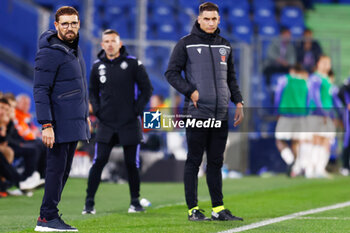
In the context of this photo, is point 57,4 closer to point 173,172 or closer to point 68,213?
point 173,172

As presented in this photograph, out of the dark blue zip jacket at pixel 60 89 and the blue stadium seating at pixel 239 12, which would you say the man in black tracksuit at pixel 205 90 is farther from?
the blue stadium seating at pixel 239 12

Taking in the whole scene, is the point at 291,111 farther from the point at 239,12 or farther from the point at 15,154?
the point at 239,12

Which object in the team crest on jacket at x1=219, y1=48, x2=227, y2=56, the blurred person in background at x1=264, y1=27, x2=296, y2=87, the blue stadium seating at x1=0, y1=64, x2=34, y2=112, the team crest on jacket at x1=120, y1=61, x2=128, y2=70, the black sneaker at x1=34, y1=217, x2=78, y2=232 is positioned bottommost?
the black sneaker at x1=34, y1=217, x2=78, y2=232

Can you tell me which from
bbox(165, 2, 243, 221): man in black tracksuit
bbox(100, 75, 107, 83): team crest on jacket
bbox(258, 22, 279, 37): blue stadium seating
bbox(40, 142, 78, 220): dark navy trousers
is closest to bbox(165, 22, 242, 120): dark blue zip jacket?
bbox(165, 2, 243, 221): man in black tracksuit

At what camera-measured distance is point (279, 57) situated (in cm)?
1739

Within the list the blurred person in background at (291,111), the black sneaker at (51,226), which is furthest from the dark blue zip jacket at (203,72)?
the blurred person in background at (291,111)

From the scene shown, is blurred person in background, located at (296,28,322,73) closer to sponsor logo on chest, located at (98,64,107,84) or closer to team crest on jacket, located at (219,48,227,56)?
sponsor logo on chest, located at (98,64,107,84)

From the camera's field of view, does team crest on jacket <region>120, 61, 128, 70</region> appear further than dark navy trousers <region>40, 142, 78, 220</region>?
Yes

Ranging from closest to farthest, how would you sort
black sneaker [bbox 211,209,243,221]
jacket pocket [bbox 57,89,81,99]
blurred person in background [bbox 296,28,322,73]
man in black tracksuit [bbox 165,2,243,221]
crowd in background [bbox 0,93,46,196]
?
jacket pocket [bbox 57,89,81,99]
man in black tracksuit [bbox 165,2,243,221]
black sneaker [bbox 211,209,243,221]
crowd in background [bbox 0,93,46,196]
blurred person in background [bbox 296,28,322,73]

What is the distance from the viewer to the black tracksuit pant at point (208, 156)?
23.9 ft

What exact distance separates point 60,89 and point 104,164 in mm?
2249

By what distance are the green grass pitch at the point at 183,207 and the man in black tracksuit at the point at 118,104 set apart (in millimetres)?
449

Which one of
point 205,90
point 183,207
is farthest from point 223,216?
point 183,207

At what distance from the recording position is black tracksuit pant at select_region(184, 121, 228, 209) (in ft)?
23.9
